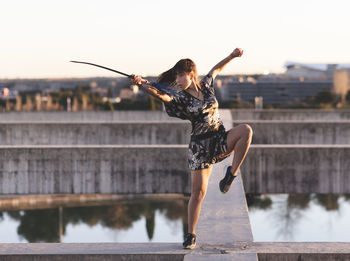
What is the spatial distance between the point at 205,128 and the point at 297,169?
8.03m

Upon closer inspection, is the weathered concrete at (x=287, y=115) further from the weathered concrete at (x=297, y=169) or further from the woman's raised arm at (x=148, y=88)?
the woman's raised arm at (x=148, y=88)

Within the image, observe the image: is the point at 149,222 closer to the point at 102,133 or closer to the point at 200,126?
the point at 102,133

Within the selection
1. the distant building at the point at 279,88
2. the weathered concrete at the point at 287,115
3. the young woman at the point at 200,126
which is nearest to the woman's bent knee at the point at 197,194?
the young woman at the point at 200,126

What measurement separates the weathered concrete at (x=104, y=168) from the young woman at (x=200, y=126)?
730 cm

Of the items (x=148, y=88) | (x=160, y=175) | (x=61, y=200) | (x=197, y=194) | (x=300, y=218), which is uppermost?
(x=148, y=88)

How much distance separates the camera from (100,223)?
24.9 m

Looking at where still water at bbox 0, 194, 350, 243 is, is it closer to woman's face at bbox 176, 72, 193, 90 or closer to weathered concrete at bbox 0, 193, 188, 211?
weathered concrete at bbox 0, 193, 188, 211

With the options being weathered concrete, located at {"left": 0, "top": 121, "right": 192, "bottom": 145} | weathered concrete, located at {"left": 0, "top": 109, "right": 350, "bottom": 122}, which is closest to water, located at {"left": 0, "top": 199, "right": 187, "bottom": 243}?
weathered concrete, located at {"left": 0, "top": 121, "right": 192, "bottom": 145}

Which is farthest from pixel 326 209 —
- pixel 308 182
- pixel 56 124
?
pixel 308 182

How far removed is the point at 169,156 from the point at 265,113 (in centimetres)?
1700

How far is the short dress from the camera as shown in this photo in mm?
5535

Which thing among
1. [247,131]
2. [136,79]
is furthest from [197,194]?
[136,79]

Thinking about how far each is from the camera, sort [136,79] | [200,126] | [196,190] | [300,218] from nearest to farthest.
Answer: [136,79], [200,126], [196,190], [300,218]

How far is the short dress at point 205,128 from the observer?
5.54 m
